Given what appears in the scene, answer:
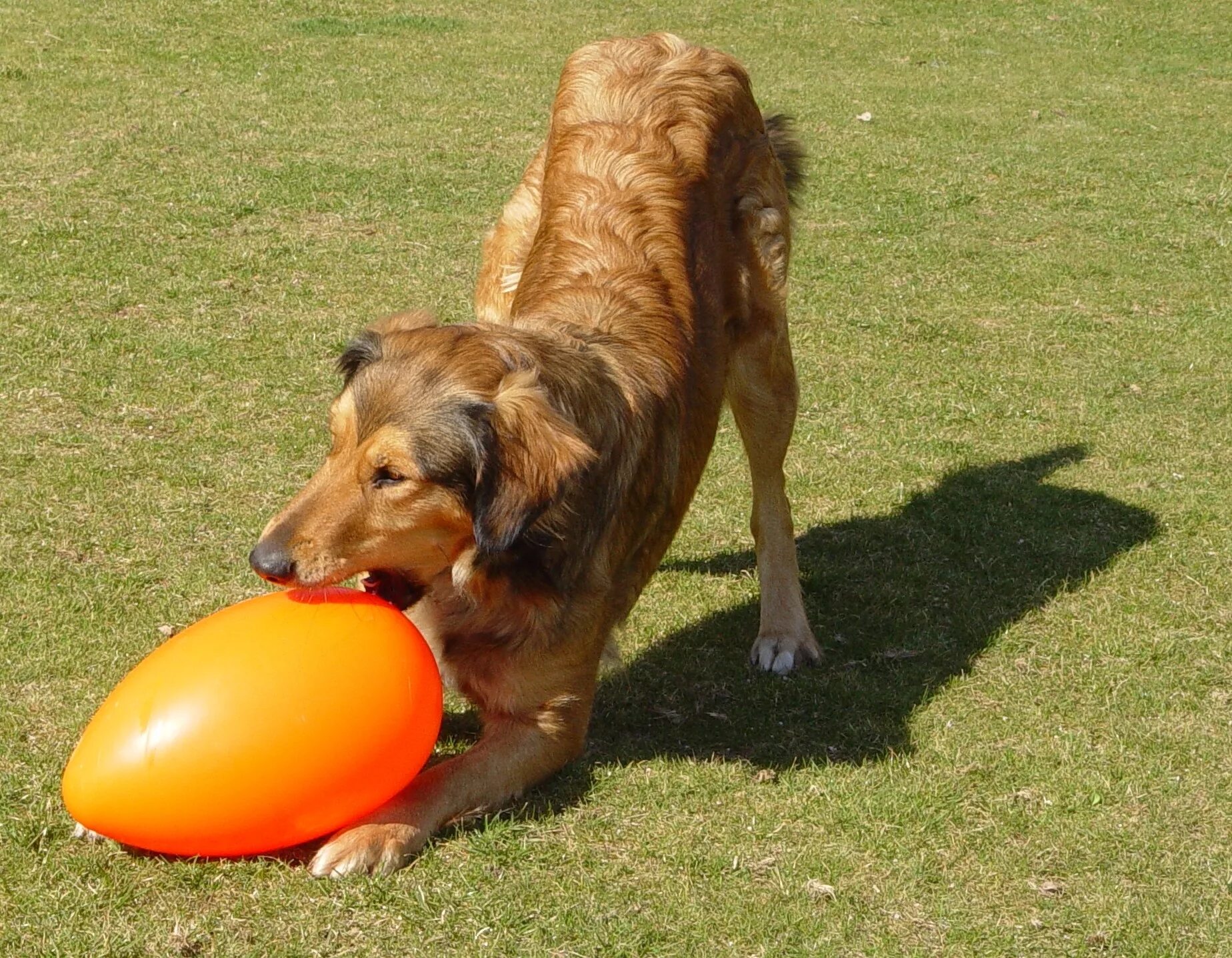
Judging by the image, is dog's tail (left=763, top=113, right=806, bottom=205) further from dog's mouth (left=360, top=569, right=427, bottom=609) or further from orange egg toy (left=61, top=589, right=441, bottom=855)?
orange egg toy (left=61, top=589, right=441, bottom=855)

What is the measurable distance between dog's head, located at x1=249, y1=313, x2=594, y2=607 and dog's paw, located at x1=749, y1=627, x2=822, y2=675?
2152 mm

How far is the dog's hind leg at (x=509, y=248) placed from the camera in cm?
676

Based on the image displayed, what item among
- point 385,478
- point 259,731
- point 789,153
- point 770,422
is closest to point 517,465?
point 385,478

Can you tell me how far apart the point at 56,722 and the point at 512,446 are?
211 centimetres

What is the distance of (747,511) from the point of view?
7.79 meters

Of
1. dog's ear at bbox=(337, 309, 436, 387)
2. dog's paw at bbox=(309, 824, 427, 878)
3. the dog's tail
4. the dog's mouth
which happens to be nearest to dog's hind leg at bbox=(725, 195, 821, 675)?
the dog's tail

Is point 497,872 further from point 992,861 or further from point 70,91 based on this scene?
point 70,91

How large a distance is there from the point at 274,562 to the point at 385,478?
422 mm

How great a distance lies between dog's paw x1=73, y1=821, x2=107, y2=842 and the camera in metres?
4.49

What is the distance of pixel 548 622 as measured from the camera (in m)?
4.79

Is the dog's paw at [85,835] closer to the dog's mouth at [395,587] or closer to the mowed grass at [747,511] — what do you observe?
the mowed grass at [747,511]

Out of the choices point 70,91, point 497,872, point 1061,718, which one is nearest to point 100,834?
point 497,872

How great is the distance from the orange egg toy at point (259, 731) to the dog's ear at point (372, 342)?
0.77m

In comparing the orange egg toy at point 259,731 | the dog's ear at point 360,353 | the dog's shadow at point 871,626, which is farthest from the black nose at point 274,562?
the dog's shadow at point 871,626
